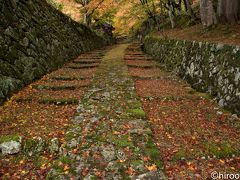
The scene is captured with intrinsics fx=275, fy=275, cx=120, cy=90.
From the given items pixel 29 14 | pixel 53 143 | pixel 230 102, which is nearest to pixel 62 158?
pixel 53 143

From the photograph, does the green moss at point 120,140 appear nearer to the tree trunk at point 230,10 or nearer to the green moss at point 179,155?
the green moss at point 179,155

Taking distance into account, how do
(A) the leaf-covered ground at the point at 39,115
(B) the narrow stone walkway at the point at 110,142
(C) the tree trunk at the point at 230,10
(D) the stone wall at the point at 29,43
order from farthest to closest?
(C) the tree trunk at the point at 230,10, (D) the stone wall at the point at 29,43, (A) the leaf-covered ground at the point at 39,115, (B) the narrow stone walkway at the point at 110,142

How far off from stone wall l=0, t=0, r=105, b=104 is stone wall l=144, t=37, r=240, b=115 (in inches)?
240

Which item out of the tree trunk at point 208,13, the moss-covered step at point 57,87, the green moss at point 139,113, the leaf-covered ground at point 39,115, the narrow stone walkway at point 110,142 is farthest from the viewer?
the tree trunk at point 208,13

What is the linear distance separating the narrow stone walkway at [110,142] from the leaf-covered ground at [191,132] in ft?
1.12

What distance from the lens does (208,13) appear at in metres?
12.5

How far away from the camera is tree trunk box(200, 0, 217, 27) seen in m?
12.3

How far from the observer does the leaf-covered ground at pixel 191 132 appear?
5105 mm

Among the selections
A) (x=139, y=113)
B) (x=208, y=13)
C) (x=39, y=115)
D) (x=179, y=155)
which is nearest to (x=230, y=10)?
(x=208, y=13)

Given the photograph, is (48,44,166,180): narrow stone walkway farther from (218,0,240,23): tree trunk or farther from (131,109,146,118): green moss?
(218,0,240,23): tree trunk

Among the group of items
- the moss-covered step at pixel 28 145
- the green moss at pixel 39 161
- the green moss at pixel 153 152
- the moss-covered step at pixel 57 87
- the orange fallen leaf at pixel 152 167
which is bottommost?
the orange fallen leaf at pixel 152 167

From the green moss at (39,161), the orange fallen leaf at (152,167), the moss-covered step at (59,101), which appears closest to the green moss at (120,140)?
the orange fallen leaf at (152,167)

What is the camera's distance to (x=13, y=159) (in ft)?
17.5

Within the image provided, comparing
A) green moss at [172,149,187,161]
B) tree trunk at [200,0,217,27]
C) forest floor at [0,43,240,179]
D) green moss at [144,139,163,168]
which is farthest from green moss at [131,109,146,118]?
tree trunk at [200,0,217,27]
